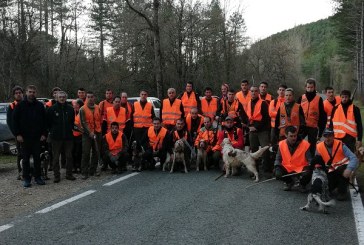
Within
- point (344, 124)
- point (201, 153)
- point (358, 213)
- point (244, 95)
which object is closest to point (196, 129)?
point (201, 153)

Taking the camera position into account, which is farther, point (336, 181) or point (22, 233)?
point (336, 181)

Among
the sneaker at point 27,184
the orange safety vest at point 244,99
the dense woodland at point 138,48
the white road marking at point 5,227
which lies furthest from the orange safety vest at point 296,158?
the dense woodland at point 138,48

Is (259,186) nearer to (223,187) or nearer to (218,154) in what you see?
(223,187)

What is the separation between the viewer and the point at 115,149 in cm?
981

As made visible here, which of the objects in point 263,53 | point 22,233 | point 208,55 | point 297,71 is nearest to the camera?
point 22,233

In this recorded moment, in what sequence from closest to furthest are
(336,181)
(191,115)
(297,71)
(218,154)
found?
(336,181), (218,154), (191,115), (297,71)

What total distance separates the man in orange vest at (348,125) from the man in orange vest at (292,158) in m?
0.82

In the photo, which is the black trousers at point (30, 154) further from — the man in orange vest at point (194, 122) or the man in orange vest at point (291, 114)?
the man in orange vest at point (291, 114)

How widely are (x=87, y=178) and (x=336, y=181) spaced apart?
5.48 m

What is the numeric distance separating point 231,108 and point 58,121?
4.66 metres

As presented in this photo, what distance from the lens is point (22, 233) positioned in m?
5.16

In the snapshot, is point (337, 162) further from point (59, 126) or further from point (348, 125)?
point (59, 126)

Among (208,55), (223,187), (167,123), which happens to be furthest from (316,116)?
(208,55)

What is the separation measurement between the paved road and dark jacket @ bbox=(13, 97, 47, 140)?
2.04 metres
